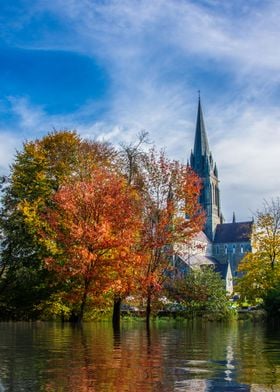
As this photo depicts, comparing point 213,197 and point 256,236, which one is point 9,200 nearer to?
point 256,236

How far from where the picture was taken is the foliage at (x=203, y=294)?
3994 centimetres

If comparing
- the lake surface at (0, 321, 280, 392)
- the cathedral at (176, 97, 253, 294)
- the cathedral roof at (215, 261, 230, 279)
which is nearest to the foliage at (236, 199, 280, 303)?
the lake surface at (0, 321, 280, 392)

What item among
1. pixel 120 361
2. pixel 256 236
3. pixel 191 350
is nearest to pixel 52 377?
pixel 120 361

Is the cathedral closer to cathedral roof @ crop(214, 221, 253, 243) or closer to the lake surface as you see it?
cathedral roof @ crop(214, 221, 253, 243)

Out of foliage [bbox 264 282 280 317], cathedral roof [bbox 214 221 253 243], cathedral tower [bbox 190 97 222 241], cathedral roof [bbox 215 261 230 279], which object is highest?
cathedral tower [bbox 190 97 222 241]

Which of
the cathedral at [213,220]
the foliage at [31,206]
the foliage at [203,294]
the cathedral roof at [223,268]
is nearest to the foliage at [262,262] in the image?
the foliage at [203,294]

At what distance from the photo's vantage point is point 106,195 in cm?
3144

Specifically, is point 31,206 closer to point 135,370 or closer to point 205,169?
point 135,370

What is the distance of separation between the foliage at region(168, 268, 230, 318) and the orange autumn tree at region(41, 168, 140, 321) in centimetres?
903

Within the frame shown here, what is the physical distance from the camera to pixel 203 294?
40.4 metres

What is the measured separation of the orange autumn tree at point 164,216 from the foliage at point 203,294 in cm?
322

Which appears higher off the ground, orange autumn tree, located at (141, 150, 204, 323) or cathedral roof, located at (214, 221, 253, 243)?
cathedral roof, located at (214, 221, 253, 243)

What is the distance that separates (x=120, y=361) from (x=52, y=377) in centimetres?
308

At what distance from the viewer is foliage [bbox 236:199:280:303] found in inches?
1956
